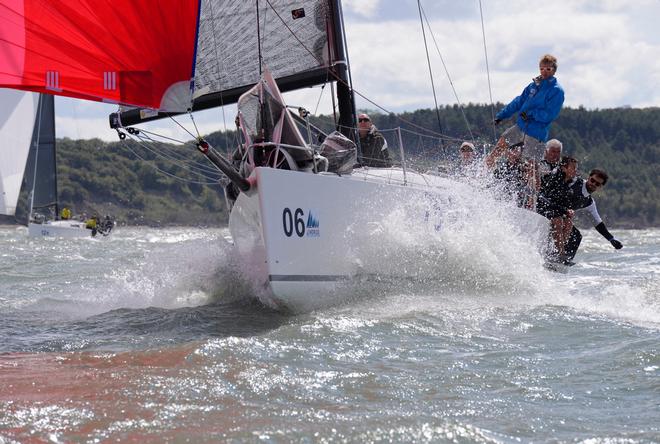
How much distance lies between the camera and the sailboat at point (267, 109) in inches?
199

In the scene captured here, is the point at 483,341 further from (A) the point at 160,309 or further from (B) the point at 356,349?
(A) the point at 160,309

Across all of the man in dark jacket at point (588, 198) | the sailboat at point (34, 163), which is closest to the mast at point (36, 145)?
the sailboat at point (34, 163)

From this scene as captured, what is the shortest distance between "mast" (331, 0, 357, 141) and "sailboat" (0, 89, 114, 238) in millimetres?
19474

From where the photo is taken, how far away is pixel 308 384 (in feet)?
12.3

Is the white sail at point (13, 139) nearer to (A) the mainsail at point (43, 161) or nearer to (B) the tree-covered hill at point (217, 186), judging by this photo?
(A) the mainsail at point (43, 161)

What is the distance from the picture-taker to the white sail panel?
6996 millimetres

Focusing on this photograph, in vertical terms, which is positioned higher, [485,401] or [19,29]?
[19,29]

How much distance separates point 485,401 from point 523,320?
204 cm

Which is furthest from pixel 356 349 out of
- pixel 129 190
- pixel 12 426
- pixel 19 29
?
pixel 129 190

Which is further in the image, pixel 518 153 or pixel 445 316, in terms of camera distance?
pixel 518 153

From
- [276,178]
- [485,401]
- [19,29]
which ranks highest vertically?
[19,29]

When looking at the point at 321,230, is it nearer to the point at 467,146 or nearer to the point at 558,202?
the point at 467,146

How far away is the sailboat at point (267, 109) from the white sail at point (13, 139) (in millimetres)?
19873

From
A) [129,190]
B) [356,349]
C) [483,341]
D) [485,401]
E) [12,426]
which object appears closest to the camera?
Result: [12,426]
